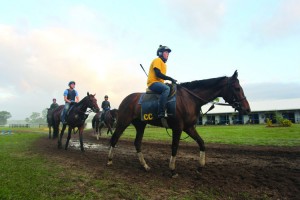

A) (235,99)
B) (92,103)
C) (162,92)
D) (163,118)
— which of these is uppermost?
(92,103)

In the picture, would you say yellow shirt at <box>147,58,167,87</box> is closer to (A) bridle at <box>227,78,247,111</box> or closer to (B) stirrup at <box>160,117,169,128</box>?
(B) stirrup at <box>160,117,169,128</box>

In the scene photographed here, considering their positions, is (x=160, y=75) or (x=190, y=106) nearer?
(x=190, y=106)

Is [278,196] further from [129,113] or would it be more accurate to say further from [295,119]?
[295,119]

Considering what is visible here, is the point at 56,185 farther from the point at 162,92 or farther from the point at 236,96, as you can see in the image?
the point at 236,96

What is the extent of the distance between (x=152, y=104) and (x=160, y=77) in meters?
0.92

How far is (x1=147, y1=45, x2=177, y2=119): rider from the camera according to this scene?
7.39 meters

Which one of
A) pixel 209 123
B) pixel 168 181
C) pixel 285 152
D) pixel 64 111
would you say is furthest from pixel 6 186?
pixel 209 123

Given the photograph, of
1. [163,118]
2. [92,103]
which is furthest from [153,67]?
[92,103]

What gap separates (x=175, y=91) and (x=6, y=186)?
5.32 meters

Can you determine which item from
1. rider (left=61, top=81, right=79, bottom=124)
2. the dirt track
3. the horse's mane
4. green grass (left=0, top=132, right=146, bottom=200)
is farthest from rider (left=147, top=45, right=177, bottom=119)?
rider (left=61, top=81, right=79, bottom=124)

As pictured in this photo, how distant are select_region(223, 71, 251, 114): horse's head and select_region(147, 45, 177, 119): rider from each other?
5.89ft

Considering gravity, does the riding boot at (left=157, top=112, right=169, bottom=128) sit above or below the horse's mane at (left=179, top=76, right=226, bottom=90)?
below

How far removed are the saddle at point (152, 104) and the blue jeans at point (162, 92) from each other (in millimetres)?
135

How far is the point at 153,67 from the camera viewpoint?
25.7 ft
